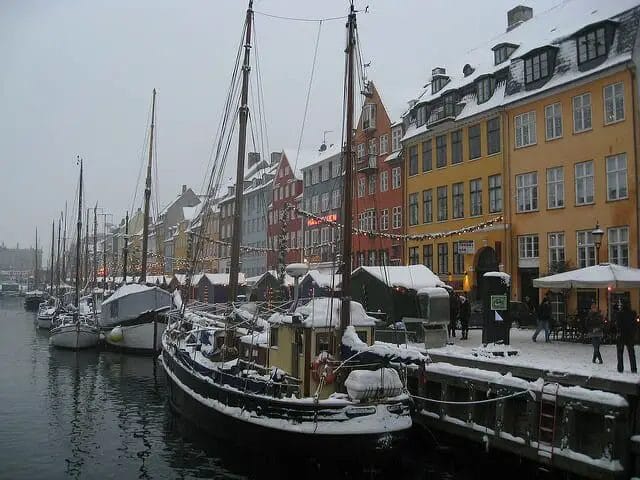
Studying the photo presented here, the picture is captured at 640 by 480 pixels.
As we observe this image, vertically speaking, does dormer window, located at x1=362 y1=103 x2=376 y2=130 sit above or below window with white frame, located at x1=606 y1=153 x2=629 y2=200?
above

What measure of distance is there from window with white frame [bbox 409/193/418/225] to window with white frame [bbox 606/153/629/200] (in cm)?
1505

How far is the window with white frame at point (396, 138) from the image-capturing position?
4484 centimetres

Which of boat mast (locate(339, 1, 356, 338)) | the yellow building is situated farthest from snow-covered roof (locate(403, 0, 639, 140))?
boat mast (locate(339, 1, 356, 338))

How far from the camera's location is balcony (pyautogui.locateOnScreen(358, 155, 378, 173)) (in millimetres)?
46906

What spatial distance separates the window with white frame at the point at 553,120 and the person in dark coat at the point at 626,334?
18.1 meters

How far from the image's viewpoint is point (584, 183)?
30.3 metres

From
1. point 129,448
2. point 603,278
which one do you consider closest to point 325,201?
point 603,278

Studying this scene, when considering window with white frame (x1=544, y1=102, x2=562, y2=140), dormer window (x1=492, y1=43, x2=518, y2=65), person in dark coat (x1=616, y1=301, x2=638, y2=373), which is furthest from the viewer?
dormer window (x1=492, y1=43, x2=518, y2=65)

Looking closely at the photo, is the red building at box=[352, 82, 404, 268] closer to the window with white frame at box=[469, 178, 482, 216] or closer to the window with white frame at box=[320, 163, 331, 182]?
the window with white frame at box=[320, 163, 331, 182]

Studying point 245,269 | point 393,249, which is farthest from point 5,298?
point 393,249

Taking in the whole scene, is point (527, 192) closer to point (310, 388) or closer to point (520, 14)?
point (520, 14)

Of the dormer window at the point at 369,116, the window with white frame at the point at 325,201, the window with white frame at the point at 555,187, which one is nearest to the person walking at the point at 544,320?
the window with white frame at the point at 555,187

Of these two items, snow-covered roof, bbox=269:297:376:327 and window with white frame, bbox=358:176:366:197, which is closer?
snow-covered roof, bbox=269:297:376:327

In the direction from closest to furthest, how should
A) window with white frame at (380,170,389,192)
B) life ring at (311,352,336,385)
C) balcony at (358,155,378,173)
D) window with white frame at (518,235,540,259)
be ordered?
life ring at (311,352,336,385), window with white frame at (518,235,540,259), window with white frame at (380,170,389,192), balcony at (358,155,378,173)
